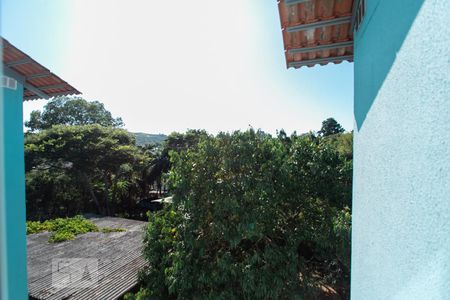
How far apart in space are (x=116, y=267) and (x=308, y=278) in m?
4.76

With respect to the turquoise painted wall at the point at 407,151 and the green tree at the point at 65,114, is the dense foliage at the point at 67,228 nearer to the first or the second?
the turquoise painted wall at the point at 407,151

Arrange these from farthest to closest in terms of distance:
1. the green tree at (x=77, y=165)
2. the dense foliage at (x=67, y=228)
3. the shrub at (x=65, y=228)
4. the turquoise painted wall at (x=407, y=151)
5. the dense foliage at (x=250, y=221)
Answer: the green tree at (x=77, y=165), the dense foliage at (x=67, y=228), the shrub at (x=65, y=228), the dense foliage at (x=250, y=221), the turquoise painted wall at (x=407, y=151)

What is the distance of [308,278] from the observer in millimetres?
4863

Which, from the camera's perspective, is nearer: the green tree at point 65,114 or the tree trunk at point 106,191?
the tree trunk at point 106,191

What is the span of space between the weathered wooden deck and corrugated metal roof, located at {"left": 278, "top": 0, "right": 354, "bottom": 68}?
5852 millimetres

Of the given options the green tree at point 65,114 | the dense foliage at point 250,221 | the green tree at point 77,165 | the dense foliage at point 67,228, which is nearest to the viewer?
the dense foliage at point 250,221

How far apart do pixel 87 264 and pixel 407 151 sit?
753cm

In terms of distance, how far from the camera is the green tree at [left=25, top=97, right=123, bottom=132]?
22.3 m

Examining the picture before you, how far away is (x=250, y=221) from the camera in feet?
14.4

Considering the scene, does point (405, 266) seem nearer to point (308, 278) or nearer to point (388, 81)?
point (388, 81)

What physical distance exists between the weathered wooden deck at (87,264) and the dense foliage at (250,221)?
95cm

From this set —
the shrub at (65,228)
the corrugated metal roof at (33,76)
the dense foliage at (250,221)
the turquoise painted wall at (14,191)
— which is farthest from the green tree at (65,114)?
the turquoise painted wall at (14,191)

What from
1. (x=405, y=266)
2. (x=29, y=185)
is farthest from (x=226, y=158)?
(x=29, y=185)

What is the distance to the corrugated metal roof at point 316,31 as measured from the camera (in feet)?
6.52
